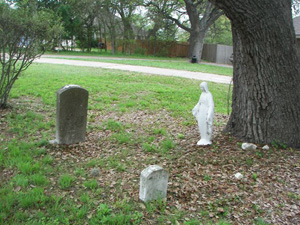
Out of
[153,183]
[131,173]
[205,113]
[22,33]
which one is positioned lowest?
[131,173]

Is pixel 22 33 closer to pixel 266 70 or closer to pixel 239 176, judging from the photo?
pixel 266 70

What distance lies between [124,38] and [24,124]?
2541 centimetres

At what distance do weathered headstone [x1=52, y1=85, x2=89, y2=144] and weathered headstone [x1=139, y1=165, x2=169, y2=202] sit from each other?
239 cm

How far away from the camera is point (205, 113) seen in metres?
5.05

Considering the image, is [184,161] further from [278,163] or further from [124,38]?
[124,38]

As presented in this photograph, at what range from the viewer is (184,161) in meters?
4.77

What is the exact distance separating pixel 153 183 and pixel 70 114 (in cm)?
255

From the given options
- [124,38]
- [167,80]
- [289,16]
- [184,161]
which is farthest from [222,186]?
[124,38]

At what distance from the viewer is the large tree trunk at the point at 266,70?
464cm

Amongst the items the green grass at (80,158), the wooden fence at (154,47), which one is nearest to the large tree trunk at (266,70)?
the green grass at (80,158)

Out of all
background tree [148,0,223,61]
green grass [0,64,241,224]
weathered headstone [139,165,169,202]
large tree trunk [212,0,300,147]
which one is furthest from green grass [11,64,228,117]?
background tree [148,0,223,61]

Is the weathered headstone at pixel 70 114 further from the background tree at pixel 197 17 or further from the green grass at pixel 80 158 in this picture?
the background tree at pixel 197 17

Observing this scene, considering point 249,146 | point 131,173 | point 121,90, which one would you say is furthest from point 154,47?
point 131,173

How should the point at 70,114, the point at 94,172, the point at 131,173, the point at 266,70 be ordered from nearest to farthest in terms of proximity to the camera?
the point at 94,172 < the point at 131,173 < the point at 266,70 < the point at 70,114
